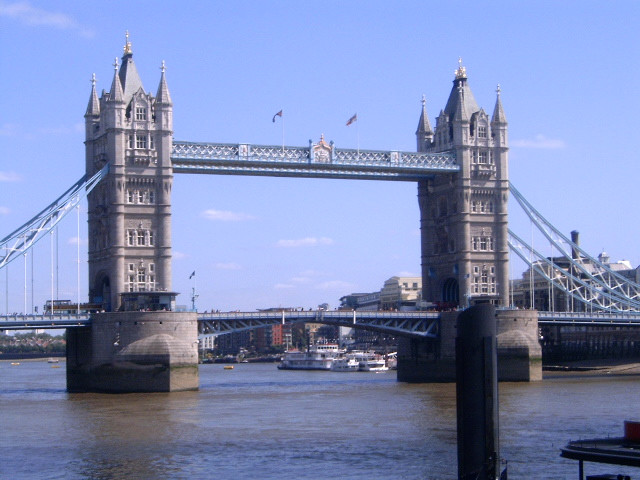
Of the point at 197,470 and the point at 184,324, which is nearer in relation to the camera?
the point at 197,470

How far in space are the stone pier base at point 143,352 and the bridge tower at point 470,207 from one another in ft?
87.2

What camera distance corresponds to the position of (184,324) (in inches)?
3120

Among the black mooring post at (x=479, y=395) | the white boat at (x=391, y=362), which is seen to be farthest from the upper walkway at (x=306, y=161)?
the black mooring post at (x=479, y=395)

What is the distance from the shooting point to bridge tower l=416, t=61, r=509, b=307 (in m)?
96.4

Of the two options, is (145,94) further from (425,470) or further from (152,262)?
(425,470)

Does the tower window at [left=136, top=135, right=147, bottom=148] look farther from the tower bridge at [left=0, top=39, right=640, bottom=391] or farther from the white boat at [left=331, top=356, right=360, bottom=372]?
the white boat at [left=331, top=356, right=360, bottom=372]

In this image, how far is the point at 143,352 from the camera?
3041 inches

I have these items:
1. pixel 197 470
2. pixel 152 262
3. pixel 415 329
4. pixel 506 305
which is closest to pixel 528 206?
pixel 506 305

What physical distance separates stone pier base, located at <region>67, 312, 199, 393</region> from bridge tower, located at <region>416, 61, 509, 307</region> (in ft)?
87.2

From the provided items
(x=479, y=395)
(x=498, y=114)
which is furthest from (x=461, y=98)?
(x=479, y=395)

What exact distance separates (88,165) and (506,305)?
119ft

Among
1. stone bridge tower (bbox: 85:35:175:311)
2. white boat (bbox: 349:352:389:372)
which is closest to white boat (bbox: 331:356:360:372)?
white boat (bbox: 349:352:389:372)

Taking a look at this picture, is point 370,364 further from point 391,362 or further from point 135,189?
point 135,189

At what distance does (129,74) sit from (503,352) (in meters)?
35.4
